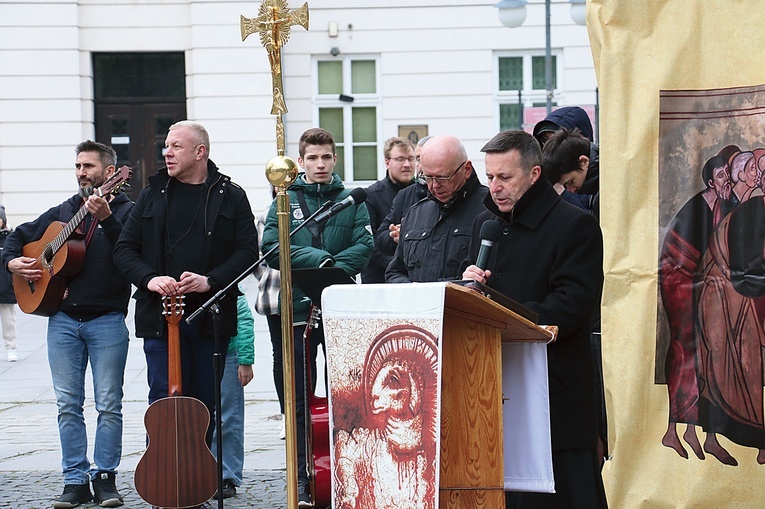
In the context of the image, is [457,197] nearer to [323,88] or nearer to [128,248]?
[128,248]

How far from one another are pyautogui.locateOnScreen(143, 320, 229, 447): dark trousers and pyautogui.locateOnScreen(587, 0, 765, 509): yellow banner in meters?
3.18

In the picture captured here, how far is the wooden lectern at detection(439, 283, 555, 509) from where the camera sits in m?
4.23

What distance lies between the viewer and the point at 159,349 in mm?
6742

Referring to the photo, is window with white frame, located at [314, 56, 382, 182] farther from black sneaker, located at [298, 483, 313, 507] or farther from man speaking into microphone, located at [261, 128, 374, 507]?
black sneaker, located at [298, 483, 313, 507]

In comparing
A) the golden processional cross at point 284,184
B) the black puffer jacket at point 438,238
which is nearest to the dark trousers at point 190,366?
the black puffer jacket at point 438,238

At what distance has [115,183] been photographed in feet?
23.0

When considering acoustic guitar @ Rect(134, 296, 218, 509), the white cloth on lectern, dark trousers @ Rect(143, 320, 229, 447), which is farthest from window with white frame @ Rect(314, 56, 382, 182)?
the white cloth on lectern

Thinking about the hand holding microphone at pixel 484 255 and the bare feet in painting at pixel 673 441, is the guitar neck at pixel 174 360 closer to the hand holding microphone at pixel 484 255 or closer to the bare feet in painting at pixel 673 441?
the hand holding microphone at pixel 484 255

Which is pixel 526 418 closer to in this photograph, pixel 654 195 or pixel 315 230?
pixel 654 195

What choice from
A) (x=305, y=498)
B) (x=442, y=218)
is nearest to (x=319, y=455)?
(x=305, y=498)

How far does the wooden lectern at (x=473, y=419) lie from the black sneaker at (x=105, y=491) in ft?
10.7

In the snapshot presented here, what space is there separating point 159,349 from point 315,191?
1337mm

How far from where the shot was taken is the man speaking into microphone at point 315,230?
7031 millimetres

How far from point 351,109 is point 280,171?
1824 cm
